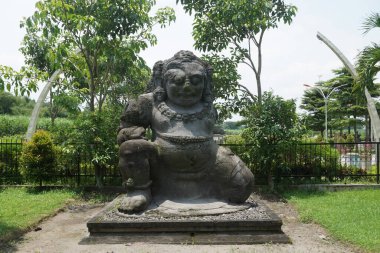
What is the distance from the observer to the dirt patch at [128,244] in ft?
14.1

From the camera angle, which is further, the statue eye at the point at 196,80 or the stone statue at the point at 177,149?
the statue eye at the point at 196,80

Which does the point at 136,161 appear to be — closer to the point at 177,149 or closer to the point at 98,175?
the point at 177,149

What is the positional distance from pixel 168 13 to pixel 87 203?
17.1 feet

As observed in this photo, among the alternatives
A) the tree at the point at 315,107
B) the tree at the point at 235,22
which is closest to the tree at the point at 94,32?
the tree at the point at 235,22

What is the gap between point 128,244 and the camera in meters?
4.40

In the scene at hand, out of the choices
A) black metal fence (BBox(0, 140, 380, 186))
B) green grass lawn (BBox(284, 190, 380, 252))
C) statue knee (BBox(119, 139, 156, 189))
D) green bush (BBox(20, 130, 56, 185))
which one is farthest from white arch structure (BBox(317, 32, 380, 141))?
statue knee (BBox(119, 139, 156, 189))

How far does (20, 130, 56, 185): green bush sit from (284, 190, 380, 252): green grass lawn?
5.72m

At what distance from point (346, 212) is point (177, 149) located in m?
3.62

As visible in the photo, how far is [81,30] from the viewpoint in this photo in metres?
8.80

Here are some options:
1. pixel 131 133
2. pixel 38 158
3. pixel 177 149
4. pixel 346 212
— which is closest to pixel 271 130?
pixel 346 212

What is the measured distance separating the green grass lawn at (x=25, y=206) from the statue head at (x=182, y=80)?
9.32 ft

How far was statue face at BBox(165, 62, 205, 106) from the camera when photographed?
5133 millimetres

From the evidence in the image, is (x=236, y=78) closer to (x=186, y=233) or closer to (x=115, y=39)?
(x=115, y=39)

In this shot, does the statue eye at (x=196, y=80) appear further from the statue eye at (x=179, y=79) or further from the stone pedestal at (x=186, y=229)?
the stone pedestal at (x=186, y=229)
